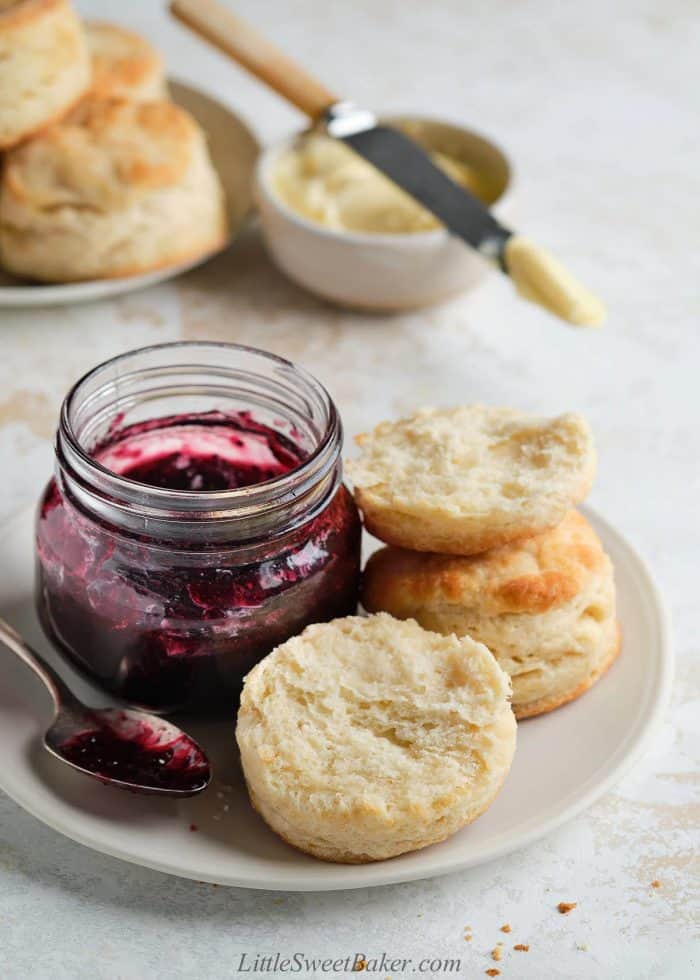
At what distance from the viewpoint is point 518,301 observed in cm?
363

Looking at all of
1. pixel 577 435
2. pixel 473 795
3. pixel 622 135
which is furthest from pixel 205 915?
pixel 622 135

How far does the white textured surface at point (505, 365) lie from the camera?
186 cm

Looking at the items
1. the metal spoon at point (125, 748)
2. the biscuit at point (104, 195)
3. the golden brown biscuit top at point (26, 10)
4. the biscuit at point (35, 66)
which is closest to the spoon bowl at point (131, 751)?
the metal spoon at point (125, 748)

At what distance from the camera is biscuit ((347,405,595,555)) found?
6.61 feet

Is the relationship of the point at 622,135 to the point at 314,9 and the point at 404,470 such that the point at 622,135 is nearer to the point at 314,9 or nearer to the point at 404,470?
the point at 314,9

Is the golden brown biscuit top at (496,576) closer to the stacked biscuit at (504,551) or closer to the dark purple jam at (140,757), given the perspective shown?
the stacked biscuit at (504,551)

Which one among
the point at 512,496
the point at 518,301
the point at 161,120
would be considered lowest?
the point at 518,301

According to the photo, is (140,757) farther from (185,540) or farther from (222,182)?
(222,182)

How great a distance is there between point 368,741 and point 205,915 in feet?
1.16

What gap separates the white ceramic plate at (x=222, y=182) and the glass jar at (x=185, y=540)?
1.09 m

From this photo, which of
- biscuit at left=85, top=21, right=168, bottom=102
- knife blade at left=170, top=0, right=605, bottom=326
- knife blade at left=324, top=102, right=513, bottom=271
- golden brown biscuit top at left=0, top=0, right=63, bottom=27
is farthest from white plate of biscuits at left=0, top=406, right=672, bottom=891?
biscuit at left=85, top=21, right=168, bottom=102

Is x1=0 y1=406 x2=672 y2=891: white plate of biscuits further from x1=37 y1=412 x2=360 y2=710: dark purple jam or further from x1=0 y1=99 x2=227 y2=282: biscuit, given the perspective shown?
x1=0 y1=99 x2=227 y2=282: biscuit

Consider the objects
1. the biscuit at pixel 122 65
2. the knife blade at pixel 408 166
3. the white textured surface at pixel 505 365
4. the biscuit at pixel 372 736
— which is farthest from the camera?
the biscuit at pixel 122 65

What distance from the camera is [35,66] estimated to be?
10.6ft
